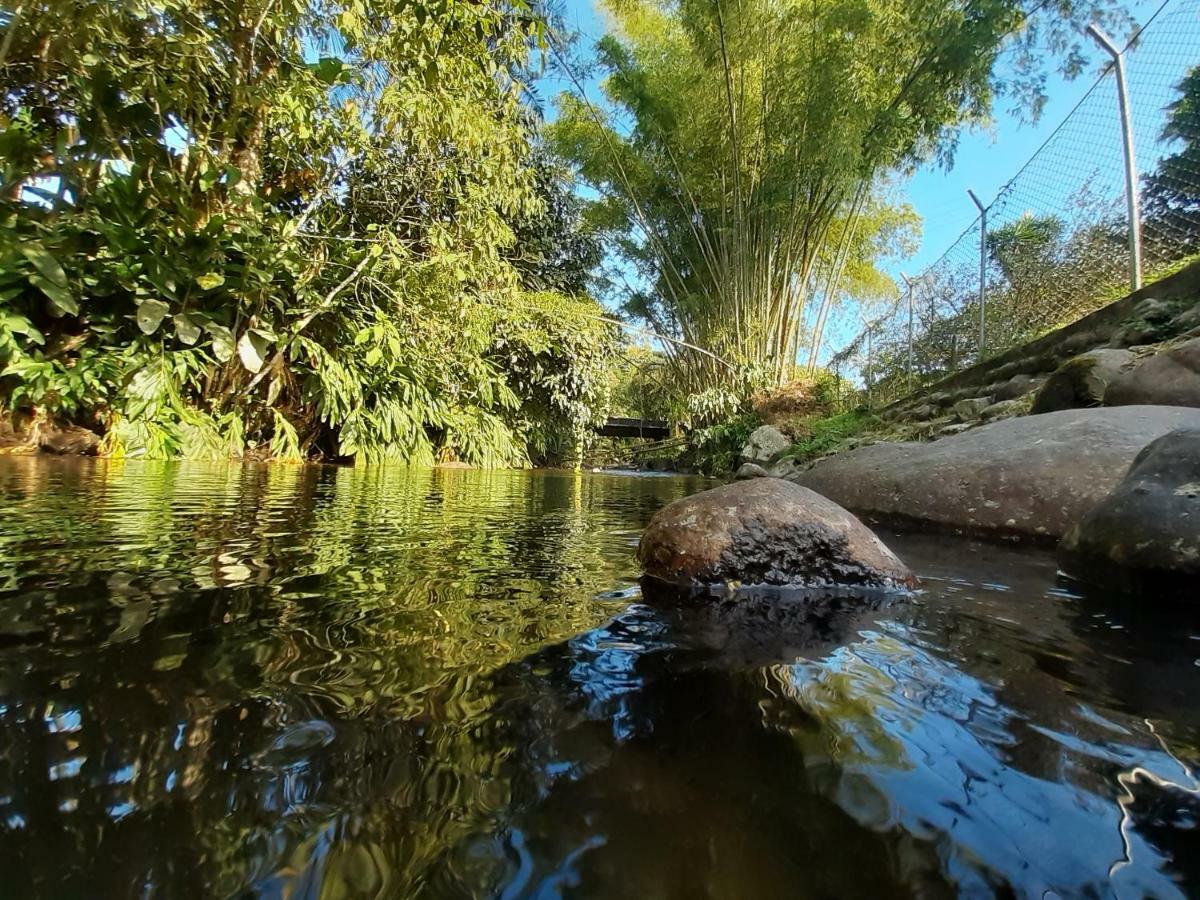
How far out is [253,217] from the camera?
545 centimetres

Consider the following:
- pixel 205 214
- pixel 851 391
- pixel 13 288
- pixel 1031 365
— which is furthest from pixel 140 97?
pixel 851 391

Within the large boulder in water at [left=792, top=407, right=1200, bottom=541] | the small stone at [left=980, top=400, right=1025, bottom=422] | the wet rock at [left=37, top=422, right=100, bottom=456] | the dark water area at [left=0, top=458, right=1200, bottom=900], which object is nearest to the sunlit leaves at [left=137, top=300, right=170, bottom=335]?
the wet rock at [left=37, top=422, right=100, bottom=456]

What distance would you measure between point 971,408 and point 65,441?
7.77 meters

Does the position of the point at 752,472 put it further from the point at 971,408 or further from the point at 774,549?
the point at 774,549

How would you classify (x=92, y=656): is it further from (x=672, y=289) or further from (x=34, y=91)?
(x=672, y=289)

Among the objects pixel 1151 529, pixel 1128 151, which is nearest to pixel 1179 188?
pixel 1128 151

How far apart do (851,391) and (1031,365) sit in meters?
3.91

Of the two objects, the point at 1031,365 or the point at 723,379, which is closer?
the point at 1031,365

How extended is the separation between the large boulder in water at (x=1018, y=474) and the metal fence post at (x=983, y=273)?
4.19 meters

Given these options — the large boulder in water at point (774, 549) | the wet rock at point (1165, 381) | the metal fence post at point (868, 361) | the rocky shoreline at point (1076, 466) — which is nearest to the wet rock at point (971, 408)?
the rocky shoreline at point (1076, 466)

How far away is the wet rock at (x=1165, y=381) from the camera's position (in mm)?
3051

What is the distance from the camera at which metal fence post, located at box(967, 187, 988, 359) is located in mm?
6359

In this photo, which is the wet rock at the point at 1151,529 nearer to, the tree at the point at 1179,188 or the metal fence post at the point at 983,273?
the tree at the point at 1179,188

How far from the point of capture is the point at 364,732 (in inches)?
29.0
